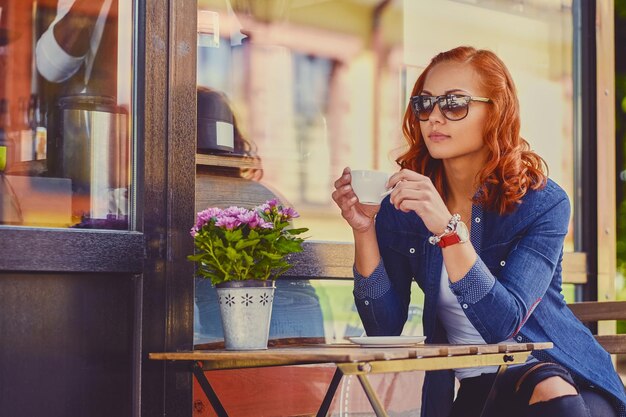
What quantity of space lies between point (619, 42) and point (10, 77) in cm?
396

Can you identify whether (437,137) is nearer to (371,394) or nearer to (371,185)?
(371,185)

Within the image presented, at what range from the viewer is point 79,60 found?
106 inches

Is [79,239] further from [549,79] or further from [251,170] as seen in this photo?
[549,79]

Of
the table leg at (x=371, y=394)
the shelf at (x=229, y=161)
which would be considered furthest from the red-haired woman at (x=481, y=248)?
the shelf at (x=229, y=161)

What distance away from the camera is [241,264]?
90.4 inches

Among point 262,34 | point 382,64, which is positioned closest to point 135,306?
point 262,34

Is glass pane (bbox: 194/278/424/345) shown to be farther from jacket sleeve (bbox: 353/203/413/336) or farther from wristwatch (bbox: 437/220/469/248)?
wristwatch (bbox: 437/220/469/248)

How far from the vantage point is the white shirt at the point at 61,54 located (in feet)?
8.76

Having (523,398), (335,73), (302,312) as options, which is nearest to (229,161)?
(302,312)

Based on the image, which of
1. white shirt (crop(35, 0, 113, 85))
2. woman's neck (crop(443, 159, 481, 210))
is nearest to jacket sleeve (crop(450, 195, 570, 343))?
woman's neck (crop(443, 159, 481, 210))

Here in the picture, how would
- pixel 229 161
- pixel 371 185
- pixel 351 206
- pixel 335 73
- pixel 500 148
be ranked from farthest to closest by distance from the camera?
1. pixel 335 73
2. pixel 229 161
3. pixel 500 148
4. pixel 351 206
5. pixel 371 185

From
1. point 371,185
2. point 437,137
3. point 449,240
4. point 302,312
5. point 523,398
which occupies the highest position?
point 437,137

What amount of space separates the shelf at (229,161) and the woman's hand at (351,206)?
1.71 ft

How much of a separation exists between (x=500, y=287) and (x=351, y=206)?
1.31ft
